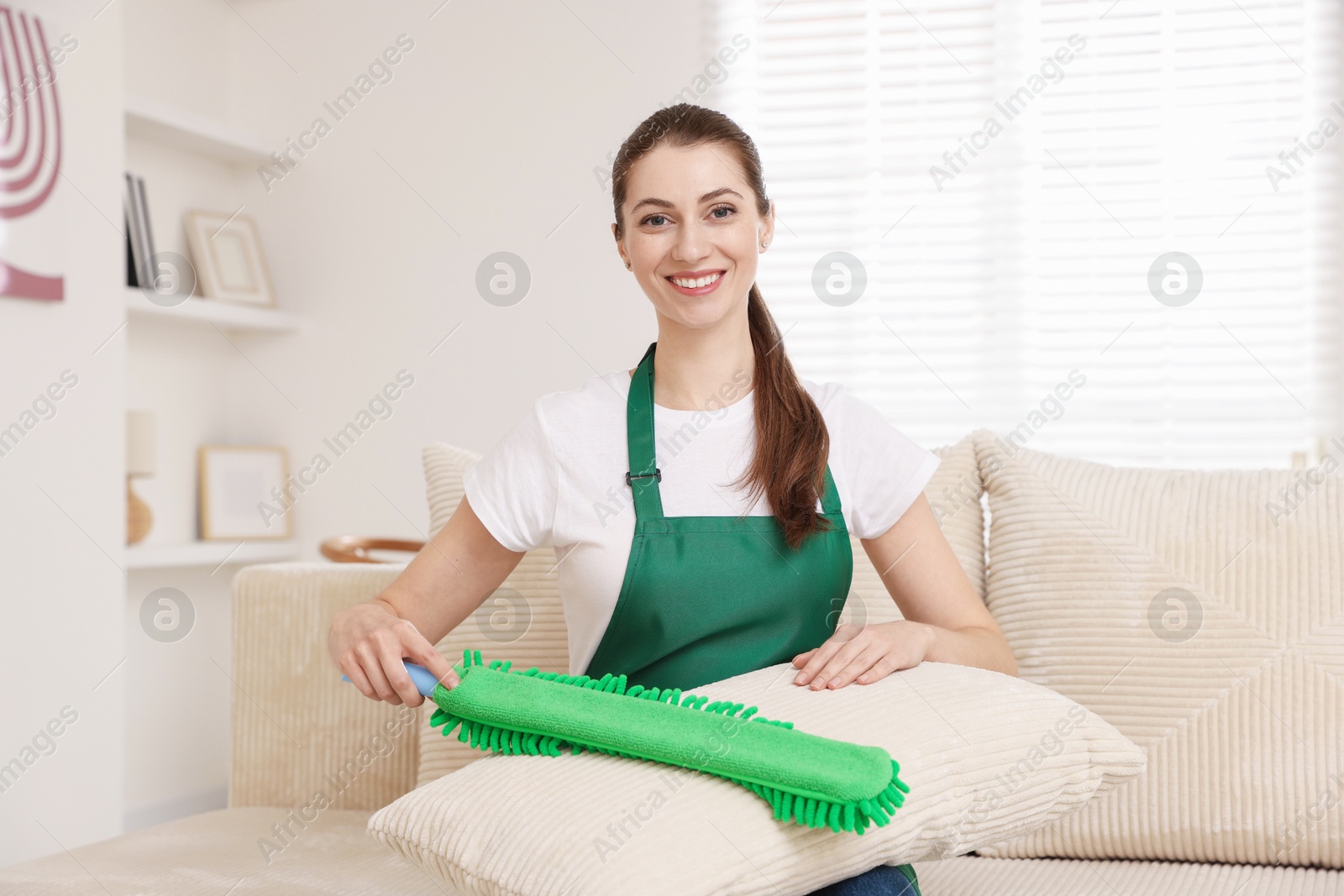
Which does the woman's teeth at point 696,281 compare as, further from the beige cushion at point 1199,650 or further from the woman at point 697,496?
the beige cushion at point 1199,650

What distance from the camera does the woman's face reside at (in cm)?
137

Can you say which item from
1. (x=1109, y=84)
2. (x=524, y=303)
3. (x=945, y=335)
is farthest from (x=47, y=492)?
(x=1109, y=84)

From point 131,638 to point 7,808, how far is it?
1120mm

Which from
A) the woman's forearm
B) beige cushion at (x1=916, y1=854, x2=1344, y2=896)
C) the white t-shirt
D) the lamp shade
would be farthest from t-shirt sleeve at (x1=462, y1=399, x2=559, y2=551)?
the lamp shade

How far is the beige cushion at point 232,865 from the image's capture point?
1.29 meters

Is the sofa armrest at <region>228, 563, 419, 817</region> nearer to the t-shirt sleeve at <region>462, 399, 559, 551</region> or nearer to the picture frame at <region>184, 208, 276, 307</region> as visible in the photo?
the t-shirt sleeve at <region>462, 399, 559, 551</region>

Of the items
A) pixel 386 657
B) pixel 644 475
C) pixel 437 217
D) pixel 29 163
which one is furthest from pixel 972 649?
pixel 437 217

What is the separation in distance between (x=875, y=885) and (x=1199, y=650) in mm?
581

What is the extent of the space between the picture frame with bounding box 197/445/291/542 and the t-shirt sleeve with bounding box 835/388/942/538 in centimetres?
273

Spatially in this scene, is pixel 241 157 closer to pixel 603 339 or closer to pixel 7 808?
pixel 603 339

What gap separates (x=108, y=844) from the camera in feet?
4.89

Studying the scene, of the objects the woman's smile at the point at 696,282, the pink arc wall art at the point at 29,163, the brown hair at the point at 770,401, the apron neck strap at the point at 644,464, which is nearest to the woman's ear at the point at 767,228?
the brown hair at the point at 770,401

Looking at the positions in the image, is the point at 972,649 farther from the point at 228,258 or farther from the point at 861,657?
the point at 228,258

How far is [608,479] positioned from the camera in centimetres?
133
